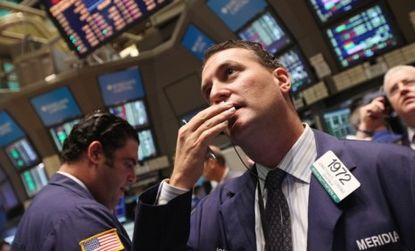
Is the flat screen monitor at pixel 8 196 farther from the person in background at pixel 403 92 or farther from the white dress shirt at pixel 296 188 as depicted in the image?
the white dress shirt at pixel 296 188

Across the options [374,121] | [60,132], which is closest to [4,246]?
[60,132]

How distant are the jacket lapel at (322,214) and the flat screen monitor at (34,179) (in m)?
4.44

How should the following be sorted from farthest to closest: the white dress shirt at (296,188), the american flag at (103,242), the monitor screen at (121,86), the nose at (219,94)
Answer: the monitor screen at (121,86)
the american flag at (103,242)
the nose at (219,94)
the white dress shirt at (296,188)

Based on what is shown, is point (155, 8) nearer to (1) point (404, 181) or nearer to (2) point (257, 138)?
(2) point (257, 138)

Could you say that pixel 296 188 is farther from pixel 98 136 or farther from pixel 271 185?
pixel 98 136

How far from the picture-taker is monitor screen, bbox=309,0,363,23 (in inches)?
113

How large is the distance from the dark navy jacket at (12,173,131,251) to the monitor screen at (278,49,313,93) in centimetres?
190

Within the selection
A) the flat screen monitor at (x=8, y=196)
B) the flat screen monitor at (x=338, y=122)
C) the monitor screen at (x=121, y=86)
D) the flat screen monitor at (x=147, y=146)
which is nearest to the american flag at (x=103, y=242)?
the flat screen monitor at (x=147, y=146)

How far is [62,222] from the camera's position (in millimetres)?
1457

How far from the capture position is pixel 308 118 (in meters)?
3.12

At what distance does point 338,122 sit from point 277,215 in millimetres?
2113

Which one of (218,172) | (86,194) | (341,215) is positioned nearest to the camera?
(341,215)

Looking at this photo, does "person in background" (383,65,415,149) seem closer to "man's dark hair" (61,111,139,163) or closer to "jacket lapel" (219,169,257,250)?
"jacket lapel" (219,169,257,250)

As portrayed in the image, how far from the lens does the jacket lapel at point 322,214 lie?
2.94 feet
